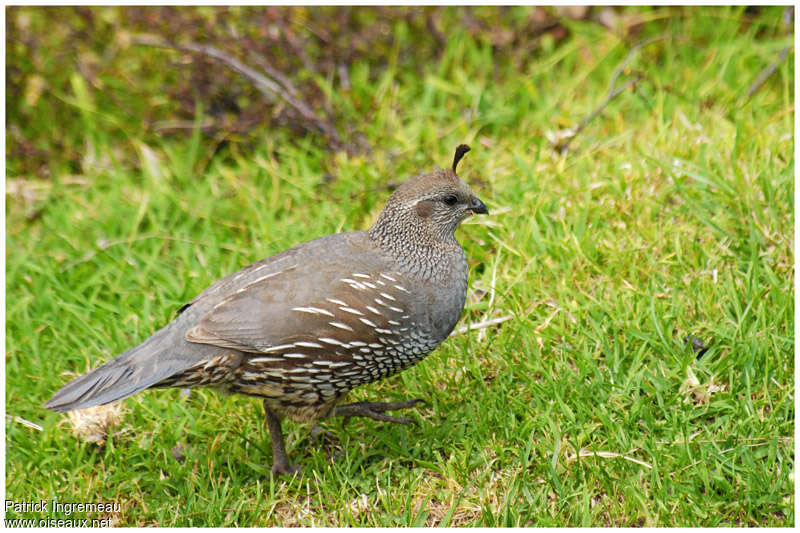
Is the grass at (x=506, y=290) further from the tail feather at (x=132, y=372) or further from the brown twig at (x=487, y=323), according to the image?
the tail feather at (x=132, y=372)

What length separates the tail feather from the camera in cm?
347

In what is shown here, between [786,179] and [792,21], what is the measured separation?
1.92m

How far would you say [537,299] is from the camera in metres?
4.32

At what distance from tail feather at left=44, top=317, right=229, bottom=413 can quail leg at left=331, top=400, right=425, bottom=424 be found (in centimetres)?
69

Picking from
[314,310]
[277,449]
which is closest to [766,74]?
[314,310]

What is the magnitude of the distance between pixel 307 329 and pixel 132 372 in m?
0.70

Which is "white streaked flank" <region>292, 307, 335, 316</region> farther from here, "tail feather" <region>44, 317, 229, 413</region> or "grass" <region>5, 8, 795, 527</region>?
"grass" <region>5, 8, 795, 527</region>

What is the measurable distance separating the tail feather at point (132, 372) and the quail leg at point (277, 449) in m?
0.47

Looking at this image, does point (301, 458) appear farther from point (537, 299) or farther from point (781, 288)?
point (781, 288)

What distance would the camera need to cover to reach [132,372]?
3529 millimetres

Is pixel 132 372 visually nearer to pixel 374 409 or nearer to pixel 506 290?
pixel 374 409

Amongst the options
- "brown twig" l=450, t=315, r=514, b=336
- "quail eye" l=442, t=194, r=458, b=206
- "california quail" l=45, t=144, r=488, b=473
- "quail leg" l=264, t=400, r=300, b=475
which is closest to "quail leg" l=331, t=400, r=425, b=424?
"california quail" l=45, t=144, r=488, b=473

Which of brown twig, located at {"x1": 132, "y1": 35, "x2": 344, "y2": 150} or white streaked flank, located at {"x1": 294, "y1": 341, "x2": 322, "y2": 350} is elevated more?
brown twig, located at {"x1": 132, "y1": 35, "x2": 344, "y2": 150}

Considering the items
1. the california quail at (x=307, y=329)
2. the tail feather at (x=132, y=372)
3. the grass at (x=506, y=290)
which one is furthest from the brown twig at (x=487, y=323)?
the tail feather at (x=132, y=372)
